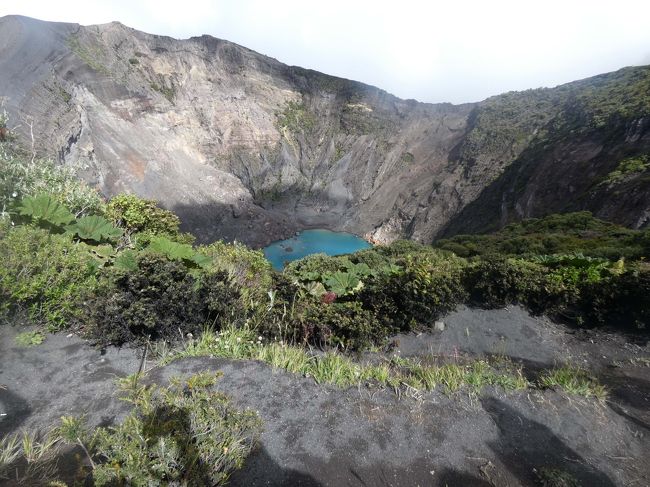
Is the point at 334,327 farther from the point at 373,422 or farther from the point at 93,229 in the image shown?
the point at 93,229

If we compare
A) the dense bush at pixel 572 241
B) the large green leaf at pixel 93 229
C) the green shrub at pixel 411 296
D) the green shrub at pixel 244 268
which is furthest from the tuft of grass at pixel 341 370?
the dense bush at pixel 572 241

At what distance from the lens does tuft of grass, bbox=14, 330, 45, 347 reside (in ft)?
16.4

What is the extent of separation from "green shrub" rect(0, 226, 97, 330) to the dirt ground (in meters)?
0.42

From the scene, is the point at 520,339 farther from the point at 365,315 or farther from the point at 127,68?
the point at 127,68

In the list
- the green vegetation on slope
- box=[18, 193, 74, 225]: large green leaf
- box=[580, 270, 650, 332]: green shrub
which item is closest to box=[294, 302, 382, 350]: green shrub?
the green vegetation on slope

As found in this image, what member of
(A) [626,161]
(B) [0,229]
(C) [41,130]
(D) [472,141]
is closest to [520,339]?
(B) [0,229]

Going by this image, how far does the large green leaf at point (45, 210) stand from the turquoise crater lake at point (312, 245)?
34810mm

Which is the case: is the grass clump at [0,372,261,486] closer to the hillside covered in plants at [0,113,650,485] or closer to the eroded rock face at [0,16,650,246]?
the hillside covered in plants at [0,113,650,485]

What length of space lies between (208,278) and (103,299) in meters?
1.68

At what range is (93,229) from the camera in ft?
26.9

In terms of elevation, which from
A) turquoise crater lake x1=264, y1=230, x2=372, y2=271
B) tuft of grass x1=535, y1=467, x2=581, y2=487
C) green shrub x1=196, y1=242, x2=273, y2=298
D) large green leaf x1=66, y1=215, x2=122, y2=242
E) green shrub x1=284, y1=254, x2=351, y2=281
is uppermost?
large green leaf x1=66, y1=215, x2=122, y2=242

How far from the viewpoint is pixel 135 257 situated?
629cm

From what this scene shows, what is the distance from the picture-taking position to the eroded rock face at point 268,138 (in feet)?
120

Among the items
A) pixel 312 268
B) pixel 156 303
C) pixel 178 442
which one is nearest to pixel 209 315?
pixel 156 303
